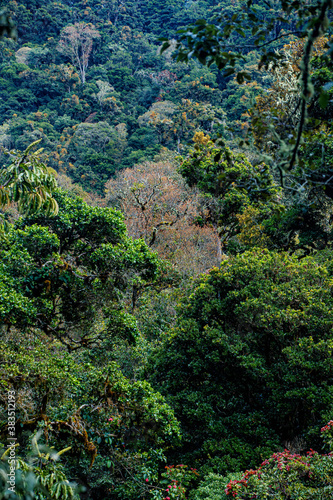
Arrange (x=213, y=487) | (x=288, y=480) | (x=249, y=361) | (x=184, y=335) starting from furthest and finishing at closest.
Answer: (x=184, y=335)
(x=249, y=361)
(x=213, y=487)
(x=288, y=480)

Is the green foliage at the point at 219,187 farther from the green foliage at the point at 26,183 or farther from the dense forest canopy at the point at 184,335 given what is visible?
the green foliage at the point at 26,183

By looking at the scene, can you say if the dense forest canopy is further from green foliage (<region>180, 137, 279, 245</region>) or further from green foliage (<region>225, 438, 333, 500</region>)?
green foliage (<region>180, 137, 279, 245</region>)

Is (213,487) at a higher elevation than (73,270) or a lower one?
lower

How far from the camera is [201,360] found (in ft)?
24.0

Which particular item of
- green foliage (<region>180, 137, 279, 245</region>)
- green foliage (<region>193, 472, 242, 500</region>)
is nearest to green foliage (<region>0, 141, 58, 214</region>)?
green foliage (<region>193, 472, 242, 500</region>)

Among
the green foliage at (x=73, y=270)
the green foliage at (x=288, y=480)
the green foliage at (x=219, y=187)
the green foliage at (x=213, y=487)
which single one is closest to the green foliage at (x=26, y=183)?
the green foliage at (x=73, y=270)

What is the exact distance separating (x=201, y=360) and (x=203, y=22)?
20.4ft

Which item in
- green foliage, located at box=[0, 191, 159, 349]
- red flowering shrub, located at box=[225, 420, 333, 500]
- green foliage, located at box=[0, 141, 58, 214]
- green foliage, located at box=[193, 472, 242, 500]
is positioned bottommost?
green foliage, located at box=[193, 472, 242, 500]

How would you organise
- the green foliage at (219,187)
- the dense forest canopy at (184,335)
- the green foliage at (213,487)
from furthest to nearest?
the green foliage at (219,187) < the green foliage at (213,487) < the dense forest canopy at (184,335)

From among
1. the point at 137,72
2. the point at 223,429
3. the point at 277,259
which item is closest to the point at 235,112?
the point at 137,72

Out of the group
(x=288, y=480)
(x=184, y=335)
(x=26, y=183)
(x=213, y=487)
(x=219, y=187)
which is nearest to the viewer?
(x=26, y=183)

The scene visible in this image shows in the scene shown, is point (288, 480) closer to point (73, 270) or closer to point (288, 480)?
point (288, 480)

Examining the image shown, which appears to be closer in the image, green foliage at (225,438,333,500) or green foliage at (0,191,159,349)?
green foliage at (225,438,333,500)

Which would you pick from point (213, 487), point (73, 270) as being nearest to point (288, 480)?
point (213, 487)
